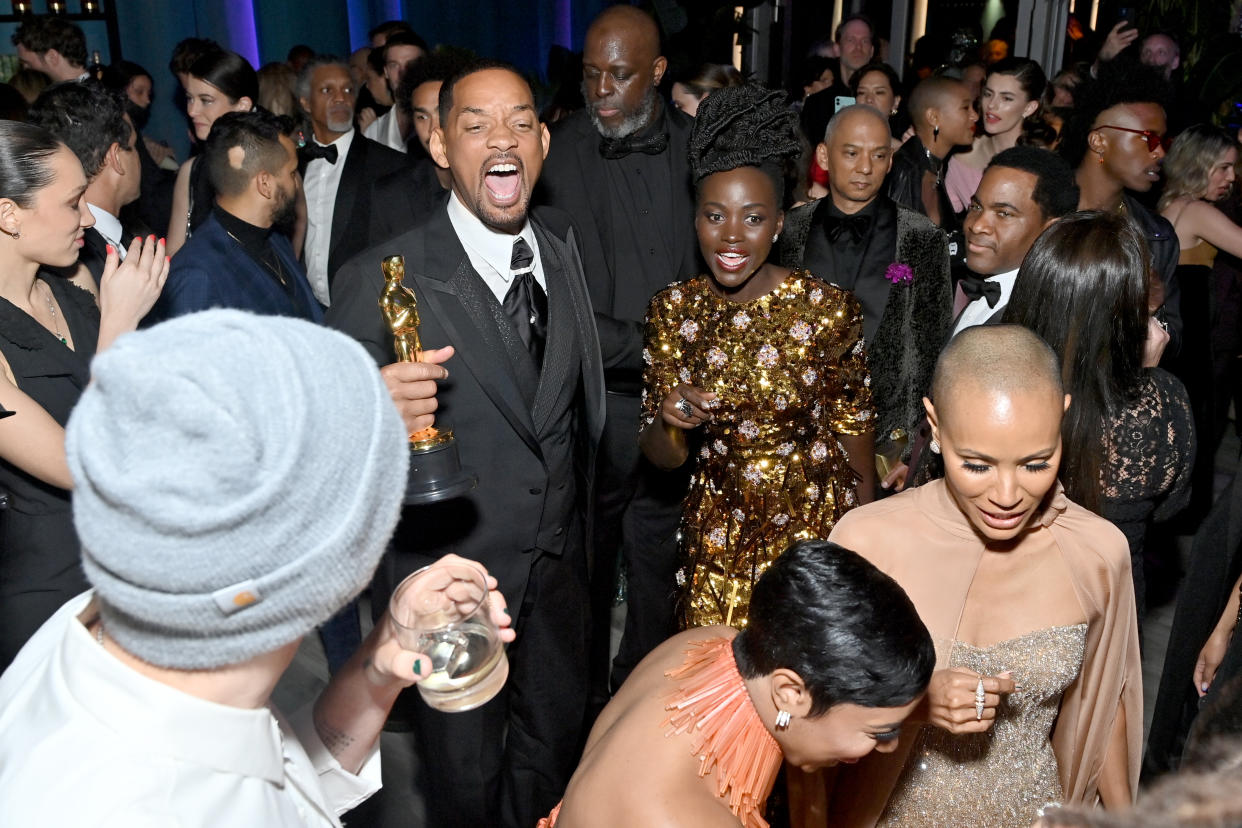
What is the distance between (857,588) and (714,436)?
1155 millimetres

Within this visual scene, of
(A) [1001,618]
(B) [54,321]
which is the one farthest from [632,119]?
(A) [1001,618]

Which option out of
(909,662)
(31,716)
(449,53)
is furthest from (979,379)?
(449,53)

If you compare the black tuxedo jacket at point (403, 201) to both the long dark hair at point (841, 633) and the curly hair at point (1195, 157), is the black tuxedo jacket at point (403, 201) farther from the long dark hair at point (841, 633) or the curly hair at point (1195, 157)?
the curly hair at point (1195, 157)

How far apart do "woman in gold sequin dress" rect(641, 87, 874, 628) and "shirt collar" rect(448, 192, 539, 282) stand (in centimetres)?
53

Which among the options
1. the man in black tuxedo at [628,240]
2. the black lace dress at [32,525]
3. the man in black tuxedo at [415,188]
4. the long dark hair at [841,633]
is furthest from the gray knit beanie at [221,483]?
the man in black tuxedo at [415,188]

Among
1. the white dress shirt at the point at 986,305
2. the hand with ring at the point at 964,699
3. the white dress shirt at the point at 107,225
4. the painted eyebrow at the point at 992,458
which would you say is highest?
the white dress shirt at the point at 107,225

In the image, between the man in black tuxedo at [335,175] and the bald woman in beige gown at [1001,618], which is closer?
the bald woman in beige gown at [1001,618]

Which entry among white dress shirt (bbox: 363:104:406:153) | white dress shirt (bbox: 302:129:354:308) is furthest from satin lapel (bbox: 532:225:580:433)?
white dress shirt (bbox: 363:104:406:153)

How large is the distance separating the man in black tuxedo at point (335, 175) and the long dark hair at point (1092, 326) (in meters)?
2.96

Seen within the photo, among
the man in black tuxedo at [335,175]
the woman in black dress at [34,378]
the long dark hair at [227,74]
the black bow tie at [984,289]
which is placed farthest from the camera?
the long dark hair at [227,74]

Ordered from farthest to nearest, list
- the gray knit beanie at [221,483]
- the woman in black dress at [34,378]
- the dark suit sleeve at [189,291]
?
the dark suit sleeve at [189,291] < the woman in black dress at [34,378] < the gray knit beanie at [221,483]

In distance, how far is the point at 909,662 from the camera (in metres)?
1.60

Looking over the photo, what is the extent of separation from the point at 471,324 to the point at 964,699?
4.40ft

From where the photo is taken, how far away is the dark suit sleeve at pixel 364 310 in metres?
2.33
